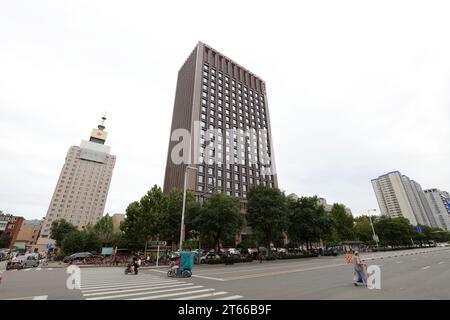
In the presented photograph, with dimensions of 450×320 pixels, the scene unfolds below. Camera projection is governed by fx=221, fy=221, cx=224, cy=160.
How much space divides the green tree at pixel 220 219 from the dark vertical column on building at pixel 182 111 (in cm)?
2917

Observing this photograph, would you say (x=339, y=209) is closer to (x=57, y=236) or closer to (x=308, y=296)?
(x=308, y=296)

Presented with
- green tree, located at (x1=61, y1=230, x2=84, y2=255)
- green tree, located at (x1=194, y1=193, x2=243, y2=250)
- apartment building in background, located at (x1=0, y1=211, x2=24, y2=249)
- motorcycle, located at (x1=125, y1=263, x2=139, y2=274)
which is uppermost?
apartment building in background, located at (x1=0, y1=211, x2=24, y2=249)

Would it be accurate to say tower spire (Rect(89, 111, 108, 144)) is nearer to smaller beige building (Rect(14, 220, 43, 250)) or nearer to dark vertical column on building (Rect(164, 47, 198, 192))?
smaller beige building (Rect(14, 220, 43, 250))

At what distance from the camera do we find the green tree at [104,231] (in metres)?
59.6

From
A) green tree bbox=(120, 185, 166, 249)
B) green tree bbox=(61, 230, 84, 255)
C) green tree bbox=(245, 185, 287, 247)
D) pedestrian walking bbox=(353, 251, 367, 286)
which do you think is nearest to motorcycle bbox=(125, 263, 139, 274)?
green tree bbox=(120, 185, 166, 249)

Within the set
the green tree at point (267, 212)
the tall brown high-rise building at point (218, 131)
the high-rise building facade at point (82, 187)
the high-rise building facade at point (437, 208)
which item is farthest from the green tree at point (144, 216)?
the high-rise building facade at point (437, 208)

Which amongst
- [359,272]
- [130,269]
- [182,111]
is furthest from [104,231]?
[359,272]

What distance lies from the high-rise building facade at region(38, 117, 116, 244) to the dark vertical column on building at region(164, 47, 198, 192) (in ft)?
194

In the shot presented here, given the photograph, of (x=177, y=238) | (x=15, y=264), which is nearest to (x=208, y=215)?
(x=177, y=238)

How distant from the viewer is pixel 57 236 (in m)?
66.9

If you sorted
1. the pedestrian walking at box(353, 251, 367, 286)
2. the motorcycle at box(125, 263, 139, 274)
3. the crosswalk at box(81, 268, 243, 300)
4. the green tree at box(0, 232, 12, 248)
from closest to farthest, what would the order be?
the crosswalk at box(81, 268, 243, 300)
the pedestrian walking at box(353, 251, 367, 286)
the motorcycle at box(125, 263, 139, 274)
the green tree at box(0, 232, 12, 248)

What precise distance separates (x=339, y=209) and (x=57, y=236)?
8570 centimetres

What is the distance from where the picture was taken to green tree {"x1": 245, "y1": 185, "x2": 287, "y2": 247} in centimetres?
3888

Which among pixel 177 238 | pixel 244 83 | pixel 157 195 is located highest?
pixel 244 83
